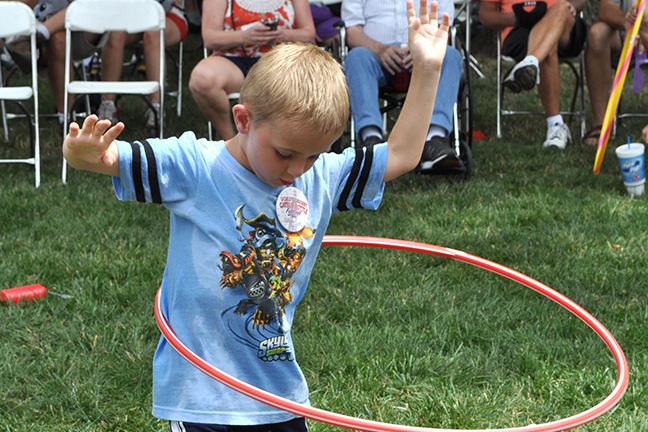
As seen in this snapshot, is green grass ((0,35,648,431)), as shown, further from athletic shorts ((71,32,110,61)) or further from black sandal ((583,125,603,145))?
athletic shorts ((71,32,110,61))

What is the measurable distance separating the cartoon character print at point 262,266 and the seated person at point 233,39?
3135 millimetres

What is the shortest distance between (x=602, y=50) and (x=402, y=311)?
389 cm

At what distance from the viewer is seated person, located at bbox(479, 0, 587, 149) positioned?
541cm

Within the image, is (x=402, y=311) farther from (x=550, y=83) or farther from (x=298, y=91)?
(x=550, y=83)

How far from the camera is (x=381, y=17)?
186 inches

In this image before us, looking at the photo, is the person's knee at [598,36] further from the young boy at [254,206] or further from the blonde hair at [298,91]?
the blonde hair at [298,91]

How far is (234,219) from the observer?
155cm

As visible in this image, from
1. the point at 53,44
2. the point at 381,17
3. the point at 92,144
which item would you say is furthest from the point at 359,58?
the point at 92,144

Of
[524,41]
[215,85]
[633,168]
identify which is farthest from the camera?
[524,41]

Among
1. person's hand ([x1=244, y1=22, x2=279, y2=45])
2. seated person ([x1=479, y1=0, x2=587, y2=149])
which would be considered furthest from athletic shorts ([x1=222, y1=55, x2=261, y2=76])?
seated person ([x1=479, y1=0, x2=587, y2=149])

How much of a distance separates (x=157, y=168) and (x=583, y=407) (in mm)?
1512

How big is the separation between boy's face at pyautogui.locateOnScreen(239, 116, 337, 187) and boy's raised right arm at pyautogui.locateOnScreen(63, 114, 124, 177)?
28cm

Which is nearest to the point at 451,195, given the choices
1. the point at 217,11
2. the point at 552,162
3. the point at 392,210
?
the point at 392,210

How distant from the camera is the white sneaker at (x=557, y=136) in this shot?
214 inches
